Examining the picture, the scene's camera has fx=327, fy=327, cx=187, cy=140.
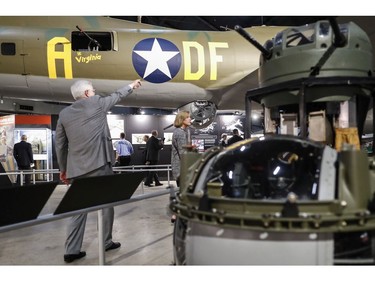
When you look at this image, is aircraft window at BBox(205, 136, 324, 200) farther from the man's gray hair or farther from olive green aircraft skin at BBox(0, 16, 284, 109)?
olive green aircraft skin at BBox(0, 16, 284, 109)

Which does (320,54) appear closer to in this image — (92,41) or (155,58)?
(155,58)

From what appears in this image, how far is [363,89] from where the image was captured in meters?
2.66

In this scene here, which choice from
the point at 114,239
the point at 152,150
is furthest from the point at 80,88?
the point at 152,150

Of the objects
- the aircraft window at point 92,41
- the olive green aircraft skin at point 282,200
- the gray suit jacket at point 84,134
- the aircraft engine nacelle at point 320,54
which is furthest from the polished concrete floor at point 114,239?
the aircraft window at point 92,41

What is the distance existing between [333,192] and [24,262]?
270 centimetres

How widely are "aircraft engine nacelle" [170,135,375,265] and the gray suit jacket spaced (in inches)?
51.8

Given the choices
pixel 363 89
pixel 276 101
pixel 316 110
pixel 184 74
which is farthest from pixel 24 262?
pixel 184 74

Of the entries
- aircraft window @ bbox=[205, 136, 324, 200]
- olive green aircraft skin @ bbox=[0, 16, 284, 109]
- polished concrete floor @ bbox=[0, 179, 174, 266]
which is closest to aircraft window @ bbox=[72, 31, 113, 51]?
olive green aircraft skin @ bbox=[0, 16, 284, 109]

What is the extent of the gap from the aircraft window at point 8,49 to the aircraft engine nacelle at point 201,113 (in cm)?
372

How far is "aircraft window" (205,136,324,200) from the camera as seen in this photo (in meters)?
1.84

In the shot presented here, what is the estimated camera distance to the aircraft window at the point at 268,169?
1.84 meters

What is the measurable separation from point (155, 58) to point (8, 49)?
289 cm

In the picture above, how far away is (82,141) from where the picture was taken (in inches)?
115

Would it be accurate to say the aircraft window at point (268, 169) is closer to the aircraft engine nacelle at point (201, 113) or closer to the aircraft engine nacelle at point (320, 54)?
the aircraft engine nacelle at point (320, 54)
